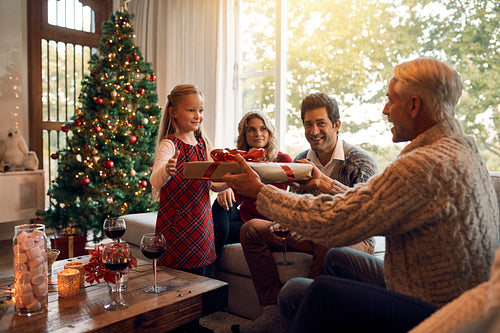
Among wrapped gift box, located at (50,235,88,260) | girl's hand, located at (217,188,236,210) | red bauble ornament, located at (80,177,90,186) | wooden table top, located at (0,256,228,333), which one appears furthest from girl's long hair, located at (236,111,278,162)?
wrapped gift box, located at (50,235,88,260)

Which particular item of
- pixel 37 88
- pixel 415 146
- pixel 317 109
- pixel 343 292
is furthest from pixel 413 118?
pixel 37 88

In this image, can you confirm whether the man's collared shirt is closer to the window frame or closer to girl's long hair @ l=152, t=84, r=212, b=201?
girl's long hair @ l=152, t=84, r=212, b=201

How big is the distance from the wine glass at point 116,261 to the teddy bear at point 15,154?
3.57 m

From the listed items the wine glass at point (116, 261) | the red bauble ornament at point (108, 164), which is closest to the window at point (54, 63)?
the red bauble ornament at point (108, 164)

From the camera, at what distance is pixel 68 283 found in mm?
1555

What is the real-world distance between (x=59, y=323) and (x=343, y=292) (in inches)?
36.8

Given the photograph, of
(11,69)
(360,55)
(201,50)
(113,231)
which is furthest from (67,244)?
(360,55)

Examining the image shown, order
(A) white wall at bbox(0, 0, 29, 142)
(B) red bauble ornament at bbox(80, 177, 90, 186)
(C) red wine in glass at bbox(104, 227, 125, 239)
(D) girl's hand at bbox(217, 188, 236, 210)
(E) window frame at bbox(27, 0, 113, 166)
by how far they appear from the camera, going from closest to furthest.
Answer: (C) red wine in glass at bbox(104, 227, 125, 239)
(D) girl's hand at bbox(217, 188, 236, 210)
(B) red bauble ornament at bbox(80, 177, 90, 186)
(A) white wall at bbox(0, 0, 29, 142)
(E) window frame at bbox(27, 0, 113, 166)

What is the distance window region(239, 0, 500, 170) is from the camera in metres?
3.23

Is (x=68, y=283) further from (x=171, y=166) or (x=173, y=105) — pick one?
(x=173, y=105)

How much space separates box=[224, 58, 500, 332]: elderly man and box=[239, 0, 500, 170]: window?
2.36 metres

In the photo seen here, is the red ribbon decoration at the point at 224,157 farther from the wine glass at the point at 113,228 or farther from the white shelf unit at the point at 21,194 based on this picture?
the white shelf unit at the point at 21,194

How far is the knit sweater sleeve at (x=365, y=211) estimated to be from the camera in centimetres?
108

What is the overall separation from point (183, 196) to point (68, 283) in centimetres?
74
